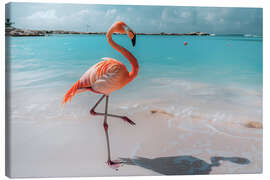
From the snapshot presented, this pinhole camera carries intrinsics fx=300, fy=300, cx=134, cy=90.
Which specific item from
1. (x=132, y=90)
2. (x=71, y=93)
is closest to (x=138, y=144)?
(x=132, y=90)

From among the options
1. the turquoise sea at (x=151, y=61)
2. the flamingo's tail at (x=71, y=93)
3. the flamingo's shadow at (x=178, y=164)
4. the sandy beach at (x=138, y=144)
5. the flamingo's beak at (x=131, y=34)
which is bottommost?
the flamingo's shadow at (x=178, y=164)

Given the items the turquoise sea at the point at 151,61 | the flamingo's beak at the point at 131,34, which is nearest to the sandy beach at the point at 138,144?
the turquoise sea at the point at 151,61

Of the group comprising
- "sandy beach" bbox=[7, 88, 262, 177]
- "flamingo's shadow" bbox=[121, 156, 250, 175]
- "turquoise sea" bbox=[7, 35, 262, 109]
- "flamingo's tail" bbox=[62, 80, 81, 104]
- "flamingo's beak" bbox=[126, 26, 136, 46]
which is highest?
"flamingo's beak" bbox=[126, 26, 136, 46]

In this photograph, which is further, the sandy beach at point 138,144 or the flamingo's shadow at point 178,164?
the flamingo's shadow at point 178,164

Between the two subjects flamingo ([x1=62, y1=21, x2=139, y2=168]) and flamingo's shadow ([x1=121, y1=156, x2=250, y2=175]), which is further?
flamingo's shadow ([x1=121, y1=156, x2=250, y2=175])

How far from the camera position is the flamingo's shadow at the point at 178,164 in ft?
12.5

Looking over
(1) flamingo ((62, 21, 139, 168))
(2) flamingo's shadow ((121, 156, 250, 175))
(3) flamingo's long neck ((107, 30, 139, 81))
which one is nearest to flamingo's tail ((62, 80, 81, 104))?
(1) flamingo ((62, 21, 139, 168))

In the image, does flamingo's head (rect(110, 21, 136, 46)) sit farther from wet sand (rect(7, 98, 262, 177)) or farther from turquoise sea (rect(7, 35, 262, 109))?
wet sand (rect(7, 98, 262, 177))

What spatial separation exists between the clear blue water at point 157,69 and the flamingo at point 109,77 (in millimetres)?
86

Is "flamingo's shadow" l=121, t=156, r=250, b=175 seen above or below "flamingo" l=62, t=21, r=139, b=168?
below

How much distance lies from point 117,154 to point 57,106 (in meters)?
0.97

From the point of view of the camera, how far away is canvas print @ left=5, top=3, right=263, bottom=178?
3684mm

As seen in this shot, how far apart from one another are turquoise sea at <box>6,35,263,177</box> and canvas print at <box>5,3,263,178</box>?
13mm

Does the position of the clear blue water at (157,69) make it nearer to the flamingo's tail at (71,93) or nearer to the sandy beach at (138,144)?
the flamingo's tail at (71,93)
